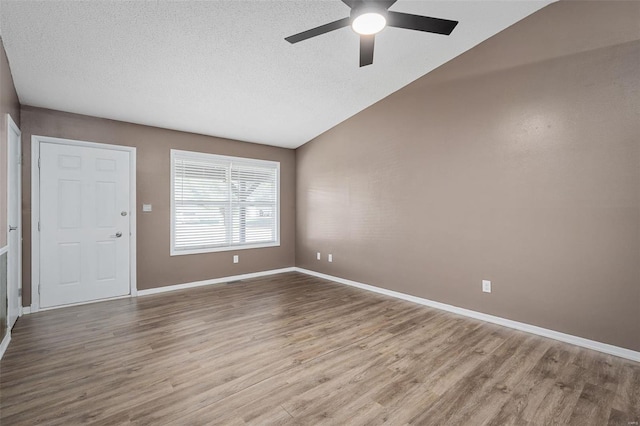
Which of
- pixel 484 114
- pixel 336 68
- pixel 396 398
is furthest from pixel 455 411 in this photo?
pixel 336 68

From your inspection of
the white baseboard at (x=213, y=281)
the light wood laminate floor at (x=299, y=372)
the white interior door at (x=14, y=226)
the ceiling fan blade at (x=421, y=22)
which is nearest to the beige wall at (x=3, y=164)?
the white interior door at (x=14, y=226)

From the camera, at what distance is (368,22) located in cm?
196

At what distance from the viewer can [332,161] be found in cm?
517

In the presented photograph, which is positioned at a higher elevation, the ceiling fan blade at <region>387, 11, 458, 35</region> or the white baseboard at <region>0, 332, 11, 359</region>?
the ceiling fan blade at <region>387, 11, 458, 35</region>

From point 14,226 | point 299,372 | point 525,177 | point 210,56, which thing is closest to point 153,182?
point 14,226

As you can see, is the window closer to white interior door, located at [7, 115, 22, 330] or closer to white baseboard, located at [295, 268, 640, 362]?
white interior door, located at [7, 115, 22, 330]

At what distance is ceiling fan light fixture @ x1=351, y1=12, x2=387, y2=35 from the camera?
189 cm

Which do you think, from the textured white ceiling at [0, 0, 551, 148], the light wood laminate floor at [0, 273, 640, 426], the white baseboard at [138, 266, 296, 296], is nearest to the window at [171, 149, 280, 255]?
the white baseboard at [138, 266, 296, 296]

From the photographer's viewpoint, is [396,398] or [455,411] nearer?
[455,411]

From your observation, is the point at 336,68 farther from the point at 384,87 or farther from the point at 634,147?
the point at 634,147

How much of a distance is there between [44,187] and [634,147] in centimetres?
607

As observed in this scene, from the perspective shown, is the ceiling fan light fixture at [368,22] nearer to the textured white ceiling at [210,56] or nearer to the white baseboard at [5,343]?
the textured white ceiling at [210,56]

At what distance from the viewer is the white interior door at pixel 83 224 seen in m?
3.64

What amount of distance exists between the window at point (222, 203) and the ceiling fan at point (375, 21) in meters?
3.28
